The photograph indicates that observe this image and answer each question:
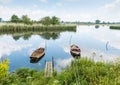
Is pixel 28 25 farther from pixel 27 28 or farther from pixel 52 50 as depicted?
pixel 52 50

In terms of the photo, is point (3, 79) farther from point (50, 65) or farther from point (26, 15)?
point (26, 15)

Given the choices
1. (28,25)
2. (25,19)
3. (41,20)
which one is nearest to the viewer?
(28,25)

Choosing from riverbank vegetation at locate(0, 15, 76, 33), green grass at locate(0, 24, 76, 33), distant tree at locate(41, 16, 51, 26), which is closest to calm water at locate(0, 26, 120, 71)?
green grass at locate(0, 24, 76, 33)

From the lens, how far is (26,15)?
91500 mm

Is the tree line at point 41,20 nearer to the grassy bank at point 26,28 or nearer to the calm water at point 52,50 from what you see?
the grassy bank at point 26,28

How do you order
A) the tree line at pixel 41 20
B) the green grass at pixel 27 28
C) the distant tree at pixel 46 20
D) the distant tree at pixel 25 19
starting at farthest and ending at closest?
the distant tree at pixel 46 20
the distant tree at pixel 25 19
the tree line at pixel 41 20
the green grass at pixel 27 28

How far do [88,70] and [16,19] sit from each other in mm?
79675

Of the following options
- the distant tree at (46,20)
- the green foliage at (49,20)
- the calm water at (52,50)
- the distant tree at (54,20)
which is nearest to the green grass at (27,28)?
the distant tree at (46,20)

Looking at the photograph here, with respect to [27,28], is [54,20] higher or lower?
higher

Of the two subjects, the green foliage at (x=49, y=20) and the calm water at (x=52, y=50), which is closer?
the calm water at (x=52, y=50)

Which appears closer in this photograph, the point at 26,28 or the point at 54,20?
the point at 26,28

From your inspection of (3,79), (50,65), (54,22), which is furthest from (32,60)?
(54,22)

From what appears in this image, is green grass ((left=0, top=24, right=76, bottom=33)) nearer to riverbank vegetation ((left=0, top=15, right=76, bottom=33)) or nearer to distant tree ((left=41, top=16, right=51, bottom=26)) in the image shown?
riverbank vegetation ((left=0, top=15, right=76, bottom=33))

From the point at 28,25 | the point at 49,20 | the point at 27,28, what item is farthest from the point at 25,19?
the point at 49,20
